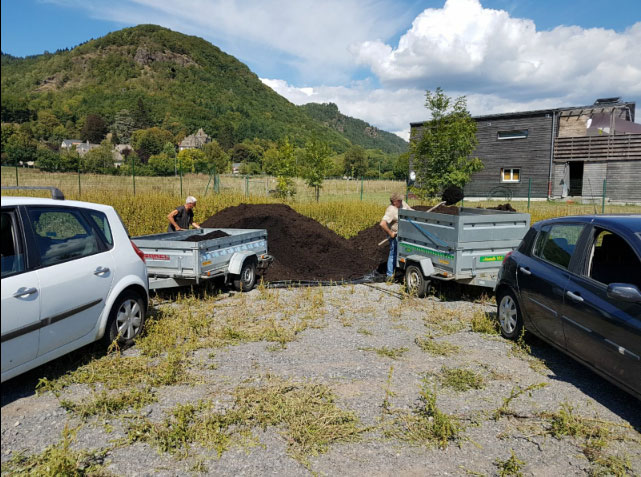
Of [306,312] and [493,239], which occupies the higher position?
[493,239]

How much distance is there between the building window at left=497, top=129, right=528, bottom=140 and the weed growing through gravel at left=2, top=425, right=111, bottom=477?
1461 inches

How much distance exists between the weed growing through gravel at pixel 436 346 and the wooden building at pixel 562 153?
27.2 m

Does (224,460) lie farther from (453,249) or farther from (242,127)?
(242,127)

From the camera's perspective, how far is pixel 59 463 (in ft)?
9.84

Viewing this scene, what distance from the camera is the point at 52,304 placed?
4.04 meters

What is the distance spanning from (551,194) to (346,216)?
76.2 feet

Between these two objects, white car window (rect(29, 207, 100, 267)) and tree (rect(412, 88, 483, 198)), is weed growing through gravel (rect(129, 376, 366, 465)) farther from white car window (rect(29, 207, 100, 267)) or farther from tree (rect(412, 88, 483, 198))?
tree (rect(412, 88, 483, 198))

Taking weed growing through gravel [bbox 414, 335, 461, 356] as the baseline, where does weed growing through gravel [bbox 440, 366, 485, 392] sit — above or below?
above

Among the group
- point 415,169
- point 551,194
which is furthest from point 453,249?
point 551,194

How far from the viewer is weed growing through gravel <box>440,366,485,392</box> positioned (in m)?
4.68

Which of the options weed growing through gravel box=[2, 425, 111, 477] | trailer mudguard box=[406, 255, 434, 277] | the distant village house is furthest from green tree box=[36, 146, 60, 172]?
the distant village house

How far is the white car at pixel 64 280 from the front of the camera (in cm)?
356

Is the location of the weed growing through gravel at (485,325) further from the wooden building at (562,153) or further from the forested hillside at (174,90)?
the forested hillside at (174,90)

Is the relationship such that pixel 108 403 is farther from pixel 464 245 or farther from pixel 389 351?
pixel 464 245
